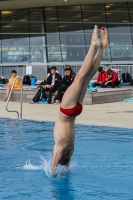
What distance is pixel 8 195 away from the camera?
20.4ft

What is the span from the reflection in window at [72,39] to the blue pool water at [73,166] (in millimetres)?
20746

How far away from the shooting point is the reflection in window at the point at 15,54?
106 ft

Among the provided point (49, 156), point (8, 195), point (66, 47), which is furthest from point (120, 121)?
point (66, 47)

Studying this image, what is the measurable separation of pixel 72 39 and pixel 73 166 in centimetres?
2487

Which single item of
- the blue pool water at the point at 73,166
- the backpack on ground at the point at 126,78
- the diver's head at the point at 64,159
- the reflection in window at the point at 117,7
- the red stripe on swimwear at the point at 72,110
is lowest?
the blue pool water at the point at 73,166

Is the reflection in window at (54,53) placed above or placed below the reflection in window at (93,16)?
below

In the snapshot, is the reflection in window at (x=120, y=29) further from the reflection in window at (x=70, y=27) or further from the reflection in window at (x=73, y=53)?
the reflection in window at (x=73, y=53)

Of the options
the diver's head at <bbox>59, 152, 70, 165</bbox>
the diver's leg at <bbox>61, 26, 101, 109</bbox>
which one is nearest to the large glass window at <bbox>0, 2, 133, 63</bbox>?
the diver's head at <bbox>59, 152, 70, 165</bbox>

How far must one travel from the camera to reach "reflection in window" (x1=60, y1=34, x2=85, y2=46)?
105ft

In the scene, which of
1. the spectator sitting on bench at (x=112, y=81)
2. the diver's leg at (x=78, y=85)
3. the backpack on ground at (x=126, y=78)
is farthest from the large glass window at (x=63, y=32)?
the diver's leg at (x=78, y=85)

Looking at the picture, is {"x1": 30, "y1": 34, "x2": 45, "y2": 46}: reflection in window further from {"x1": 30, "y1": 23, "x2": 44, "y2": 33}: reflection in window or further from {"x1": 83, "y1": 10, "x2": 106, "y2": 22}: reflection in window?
{"x1": 83, "y1": 10, "x2": 106, "y2": 22}: reflection in window

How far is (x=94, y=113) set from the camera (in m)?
14.8

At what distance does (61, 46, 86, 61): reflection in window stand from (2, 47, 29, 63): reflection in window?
7.50 ft

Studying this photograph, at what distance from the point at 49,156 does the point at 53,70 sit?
962 cm
